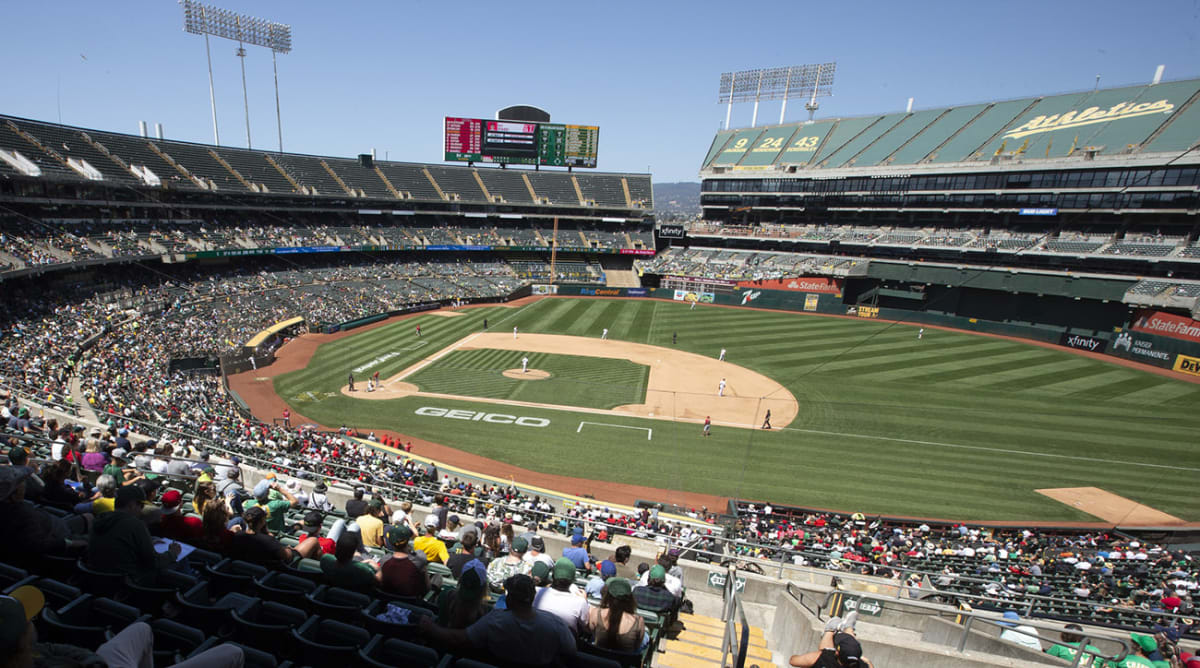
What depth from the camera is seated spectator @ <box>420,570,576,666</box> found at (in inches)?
152

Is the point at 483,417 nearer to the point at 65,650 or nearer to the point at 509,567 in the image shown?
the point at 509,567

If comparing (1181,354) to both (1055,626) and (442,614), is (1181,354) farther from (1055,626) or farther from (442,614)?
(442,614)

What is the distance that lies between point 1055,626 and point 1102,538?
12940 millimetres

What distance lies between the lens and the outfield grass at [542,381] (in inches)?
1131

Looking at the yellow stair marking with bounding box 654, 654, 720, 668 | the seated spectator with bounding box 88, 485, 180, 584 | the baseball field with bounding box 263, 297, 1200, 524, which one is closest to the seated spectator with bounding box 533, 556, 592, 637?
the yellow stair marking with bounding box 654, 654, 720, 668

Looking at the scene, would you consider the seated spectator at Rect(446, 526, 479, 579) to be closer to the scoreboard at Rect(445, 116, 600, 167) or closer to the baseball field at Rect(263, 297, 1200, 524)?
the baseball field at Rect(263, 297, 1200, 524)

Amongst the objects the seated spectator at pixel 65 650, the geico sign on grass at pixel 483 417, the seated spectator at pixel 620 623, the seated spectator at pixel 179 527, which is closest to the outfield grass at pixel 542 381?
the geico sign on grass at pixel 483 417

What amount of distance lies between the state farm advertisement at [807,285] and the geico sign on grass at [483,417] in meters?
35.9

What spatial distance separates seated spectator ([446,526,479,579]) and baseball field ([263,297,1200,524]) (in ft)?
44.1

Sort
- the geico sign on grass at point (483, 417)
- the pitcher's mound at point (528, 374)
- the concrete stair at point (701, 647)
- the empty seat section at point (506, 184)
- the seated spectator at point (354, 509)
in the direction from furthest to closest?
the empty seat section at point (506, 184), the pitcher's mound at point (528, 374), the geico sign on grass at point (483, 417), the seated spectator at point (354, 509), the concrete stair at point (701, 647)

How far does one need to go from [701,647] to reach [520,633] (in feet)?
11.5

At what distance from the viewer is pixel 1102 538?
15984 mm

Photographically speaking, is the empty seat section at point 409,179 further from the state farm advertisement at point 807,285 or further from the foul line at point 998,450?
the foul line at point 998,450

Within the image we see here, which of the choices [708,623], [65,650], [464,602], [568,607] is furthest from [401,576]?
[708,623]
